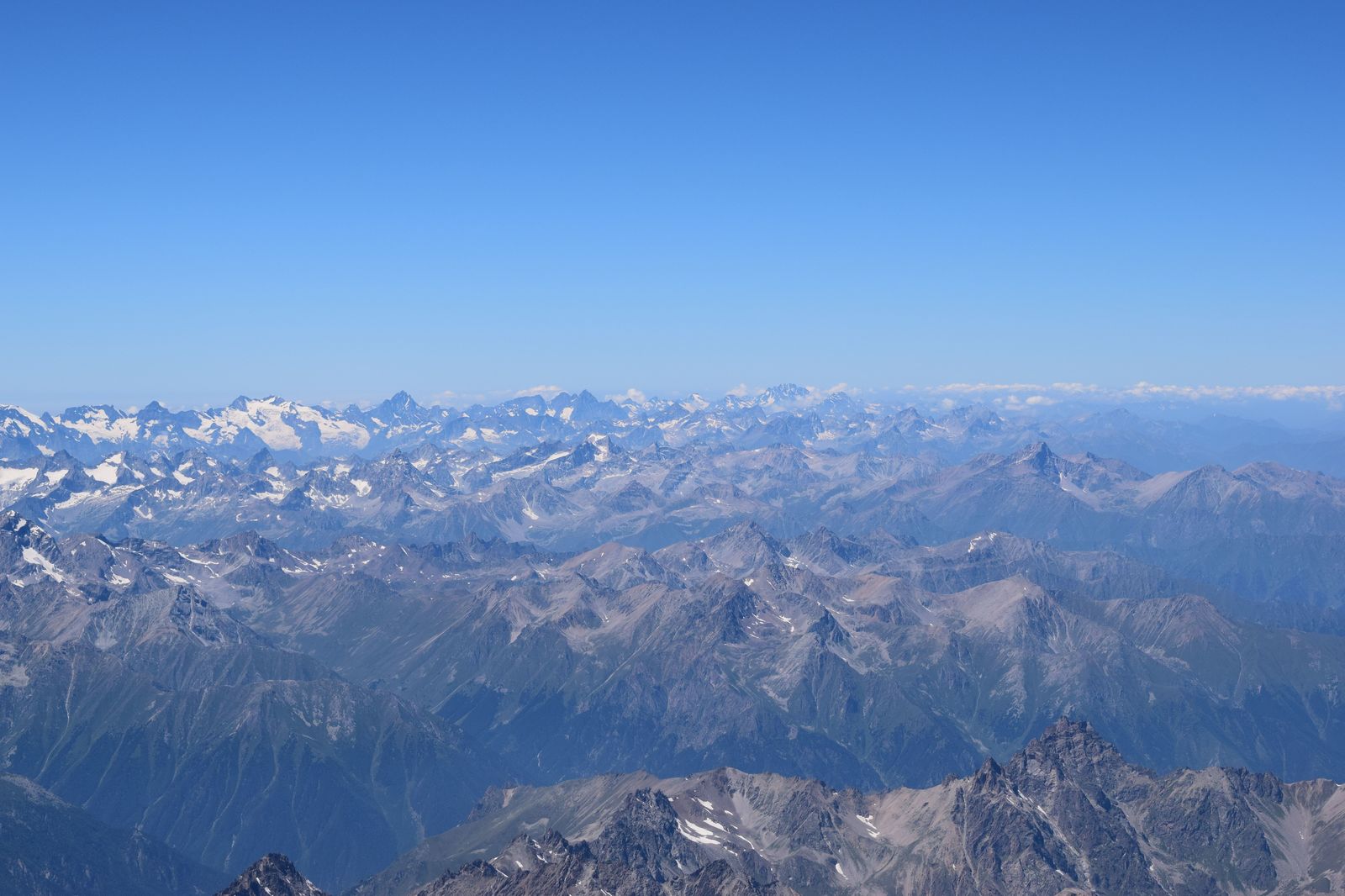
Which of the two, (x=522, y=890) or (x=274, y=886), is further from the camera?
(x=522, y=890)

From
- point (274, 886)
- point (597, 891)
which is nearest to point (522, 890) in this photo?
point (597, 891)

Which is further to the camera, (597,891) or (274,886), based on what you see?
(597,891)

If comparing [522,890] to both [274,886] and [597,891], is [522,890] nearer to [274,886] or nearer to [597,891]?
[597,891]
